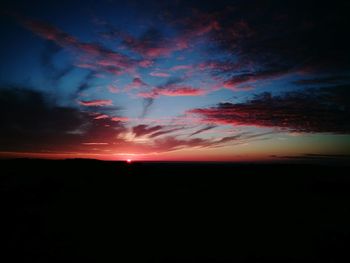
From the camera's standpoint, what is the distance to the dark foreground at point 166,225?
1038 centimetres

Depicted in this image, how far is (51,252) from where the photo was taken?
34.2 feet

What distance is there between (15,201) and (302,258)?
23.0 meters

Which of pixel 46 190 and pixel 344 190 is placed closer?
pixel 46 190

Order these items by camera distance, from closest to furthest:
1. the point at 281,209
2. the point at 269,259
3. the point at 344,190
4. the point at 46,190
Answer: the point at 269,259 < the point at 281,209 < the point at 46,190 < the point at 344,190

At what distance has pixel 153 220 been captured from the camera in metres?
14.8

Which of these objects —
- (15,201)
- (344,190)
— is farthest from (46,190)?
(344,190)

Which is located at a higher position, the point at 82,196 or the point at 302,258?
the point at 82,196

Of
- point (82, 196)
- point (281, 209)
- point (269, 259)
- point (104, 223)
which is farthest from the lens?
point (82, 196)

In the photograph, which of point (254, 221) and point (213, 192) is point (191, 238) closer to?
point (254, 221)

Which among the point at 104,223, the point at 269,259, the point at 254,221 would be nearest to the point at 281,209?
the point at 254,221

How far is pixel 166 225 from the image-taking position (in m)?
14.0

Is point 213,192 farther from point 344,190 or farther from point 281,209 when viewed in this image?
point 344,190

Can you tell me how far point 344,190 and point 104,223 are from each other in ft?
105

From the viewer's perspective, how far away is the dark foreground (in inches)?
408
